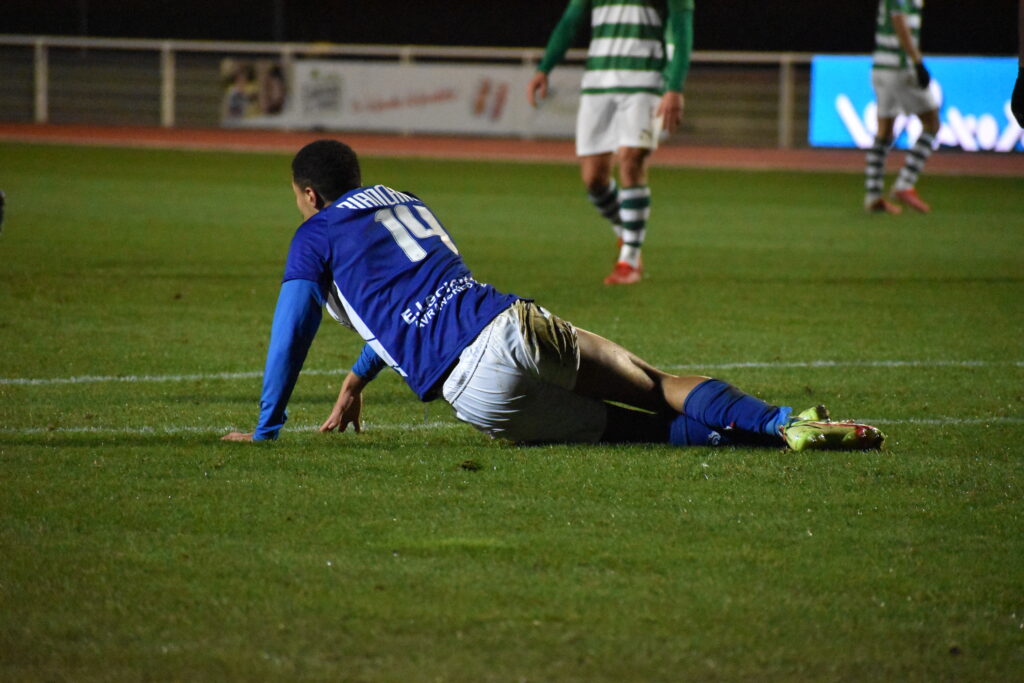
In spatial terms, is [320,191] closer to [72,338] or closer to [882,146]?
[72,338]

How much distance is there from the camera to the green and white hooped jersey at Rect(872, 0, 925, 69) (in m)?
13.2

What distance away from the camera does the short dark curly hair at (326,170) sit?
14.2 feet

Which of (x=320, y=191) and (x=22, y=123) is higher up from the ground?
(x=320, y=191)

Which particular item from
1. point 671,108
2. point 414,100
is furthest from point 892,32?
point 414,100

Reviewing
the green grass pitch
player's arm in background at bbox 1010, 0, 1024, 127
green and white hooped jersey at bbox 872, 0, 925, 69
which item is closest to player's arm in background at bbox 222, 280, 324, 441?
the green grass pitch

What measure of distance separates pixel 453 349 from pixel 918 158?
35.0 feet

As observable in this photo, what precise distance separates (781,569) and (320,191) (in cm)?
189

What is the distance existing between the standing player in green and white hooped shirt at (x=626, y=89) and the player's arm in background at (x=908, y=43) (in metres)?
4.60

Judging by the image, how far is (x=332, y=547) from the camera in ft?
10.9

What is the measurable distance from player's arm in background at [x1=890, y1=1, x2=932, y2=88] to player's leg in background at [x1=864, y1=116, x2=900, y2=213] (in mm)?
471

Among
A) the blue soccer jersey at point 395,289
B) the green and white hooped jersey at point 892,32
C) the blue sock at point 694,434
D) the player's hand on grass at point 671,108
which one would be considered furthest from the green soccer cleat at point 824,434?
the green and white hooped jersey at point 892,32

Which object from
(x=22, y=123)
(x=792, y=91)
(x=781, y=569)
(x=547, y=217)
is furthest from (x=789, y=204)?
(x=22, y=123)

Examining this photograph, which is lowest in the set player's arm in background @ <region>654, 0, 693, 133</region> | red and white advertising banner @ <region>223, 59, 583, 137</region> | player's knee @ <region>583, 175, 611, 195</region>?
red and white advertising banner @ <region>223, 59, 583, 137</region>

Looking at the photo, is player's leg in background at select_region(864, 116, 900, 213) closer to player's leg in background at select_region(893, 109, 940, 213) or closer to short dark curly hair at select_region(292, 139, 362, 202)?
player's leg in background at select_region(893, 109, 940, 213)
